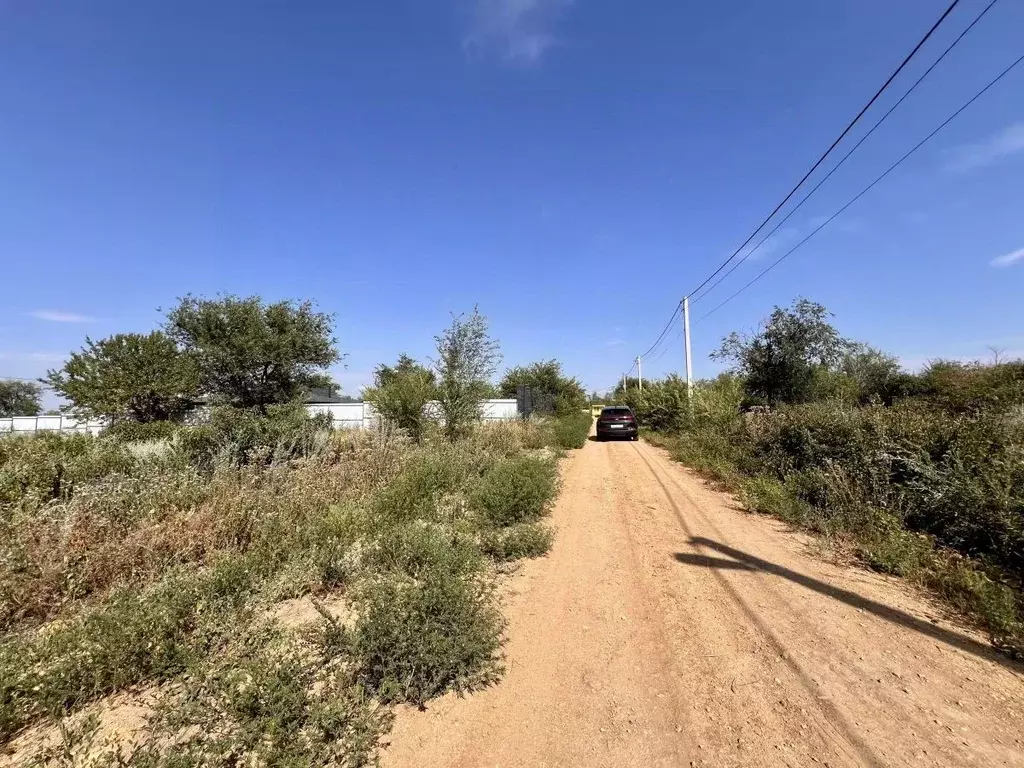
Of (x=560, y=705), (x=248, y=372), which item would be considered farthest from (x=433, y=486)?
(x=248, y=372)

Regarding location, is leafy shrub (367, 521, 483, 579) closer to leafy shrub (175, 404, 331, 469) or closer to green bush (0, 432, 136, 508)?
green bush (0, 432, 136, 508)

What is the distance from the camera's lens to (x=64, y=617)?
3.69 m

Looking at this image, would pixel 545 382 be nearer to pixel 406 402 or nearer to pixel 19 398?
pixel 406 402

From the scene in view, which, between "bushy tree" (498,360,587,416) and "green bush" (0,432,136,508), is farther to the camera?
"bushy tree" (498,360,587,416)

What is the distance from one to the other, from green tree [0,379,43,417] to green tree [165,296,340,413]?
172 feet

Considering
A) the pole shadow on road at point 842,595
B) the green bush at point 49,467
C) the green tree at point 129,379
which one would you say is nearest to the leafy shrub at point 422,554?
the pole shadow on road at point 842,595

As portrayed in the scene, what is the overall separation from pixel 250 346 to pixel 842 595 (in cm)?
2903

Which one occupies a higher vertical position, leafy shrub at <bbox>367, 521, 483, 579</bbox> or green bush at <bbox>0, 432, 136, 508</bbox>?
green bush at <bbox>0, 432, 136, 508</bbox>

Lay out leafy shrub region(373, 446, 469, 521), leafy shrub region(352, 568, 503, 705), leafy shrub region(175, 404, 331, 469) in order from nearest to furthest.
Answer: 1. leafy shrub region(352, 568, 503, 705)
2. leafy shrub region(373, 446, 469, 521)
3. leafy shrub region(175, 404, 331, 469)

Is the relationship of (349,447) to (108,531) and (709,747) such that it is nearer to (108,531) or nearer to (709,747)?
(108,531)

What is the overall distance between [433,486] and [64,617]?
465 centimetres

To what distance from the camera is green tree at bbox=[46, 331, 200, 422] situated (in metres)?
21.9

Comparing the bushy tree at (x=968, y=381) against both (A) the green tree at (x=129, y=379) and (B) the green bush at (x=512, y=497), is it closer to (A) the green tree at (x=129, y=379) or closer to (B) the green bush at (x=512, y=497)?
(B) the green bush at (x=512, y=497)

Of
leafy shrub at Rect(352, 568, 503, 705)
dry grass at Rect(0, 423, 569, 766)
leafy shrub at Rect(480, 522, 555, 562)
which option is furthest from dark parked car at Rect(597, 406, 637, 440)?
leafy shrub at Rect(352, 568, 503, 705)
